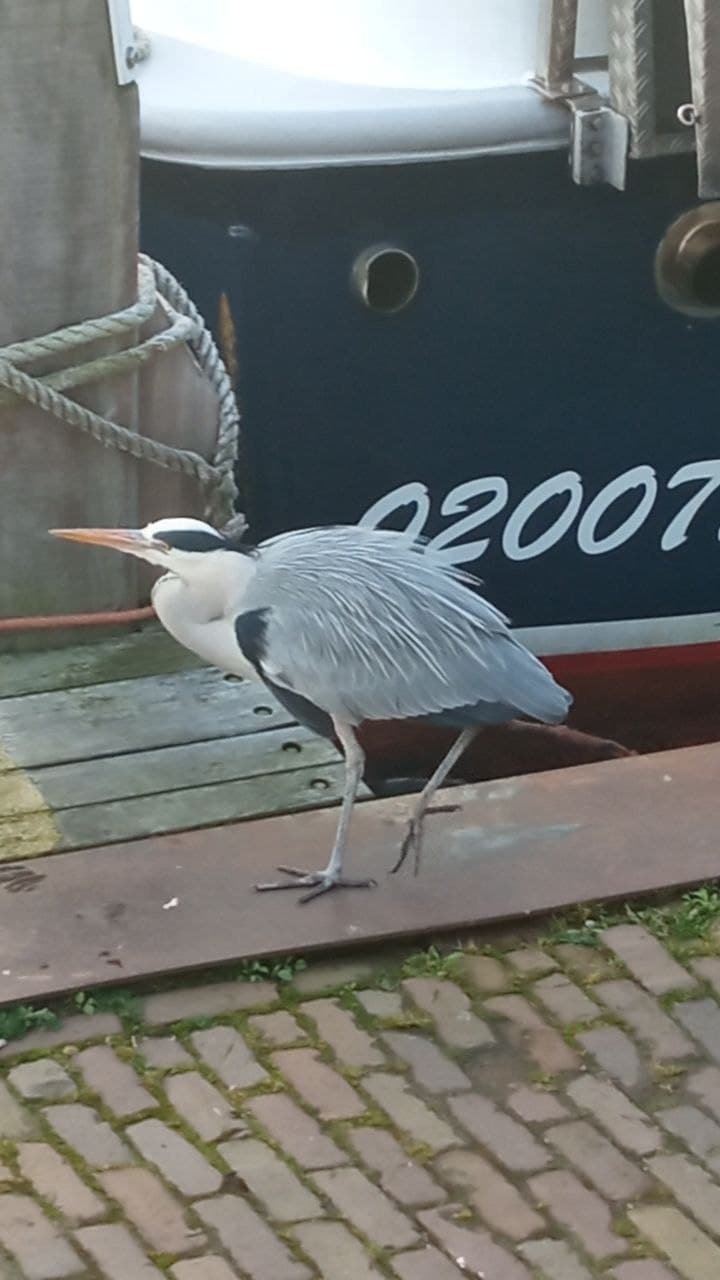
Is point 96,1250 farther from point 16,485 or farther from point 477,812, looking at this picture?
point 16,485

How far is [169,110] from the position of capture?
532 centimetres

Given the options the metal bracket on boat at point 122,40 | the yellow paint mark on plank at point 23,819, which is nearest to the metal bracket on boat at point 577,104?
the metal bracket on boat at point 122,40

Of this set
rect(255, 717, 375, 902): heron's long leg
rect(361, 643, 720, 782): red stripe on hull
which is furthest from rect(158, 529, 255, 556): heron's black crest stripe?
rect(361, 643, 720, 782): red stripe on hull

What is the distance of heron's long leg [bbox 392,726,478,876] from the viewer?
3.88 metres

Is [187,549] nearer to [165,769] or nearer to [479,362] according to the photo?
[165,769]

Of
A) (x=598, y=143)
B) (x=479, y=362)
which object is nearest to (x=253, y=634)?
(x=479, y=362)

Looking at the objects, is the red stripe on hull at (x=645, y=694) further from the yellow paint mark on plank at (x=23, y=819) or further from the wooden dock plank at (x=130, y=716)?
the yellow paint mark on plank at (x=23, y=819)

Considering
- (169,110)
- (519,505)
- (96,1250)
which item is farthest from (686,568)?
(96,1250)

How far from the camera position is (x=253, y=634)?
3773 mm

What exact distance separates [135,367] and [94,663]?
2.19ft

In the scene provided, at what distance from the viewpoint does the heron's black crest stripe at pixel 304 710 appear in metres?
3.82

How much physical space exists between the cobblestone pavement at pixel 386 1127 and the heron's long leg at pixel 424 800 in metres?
0.25

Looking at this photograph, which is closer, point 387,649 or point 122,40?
point 387,649

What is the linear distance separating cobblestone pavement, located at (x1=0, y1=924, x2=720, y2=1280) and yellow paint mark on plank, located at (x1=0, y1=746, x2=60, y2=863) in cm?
53
